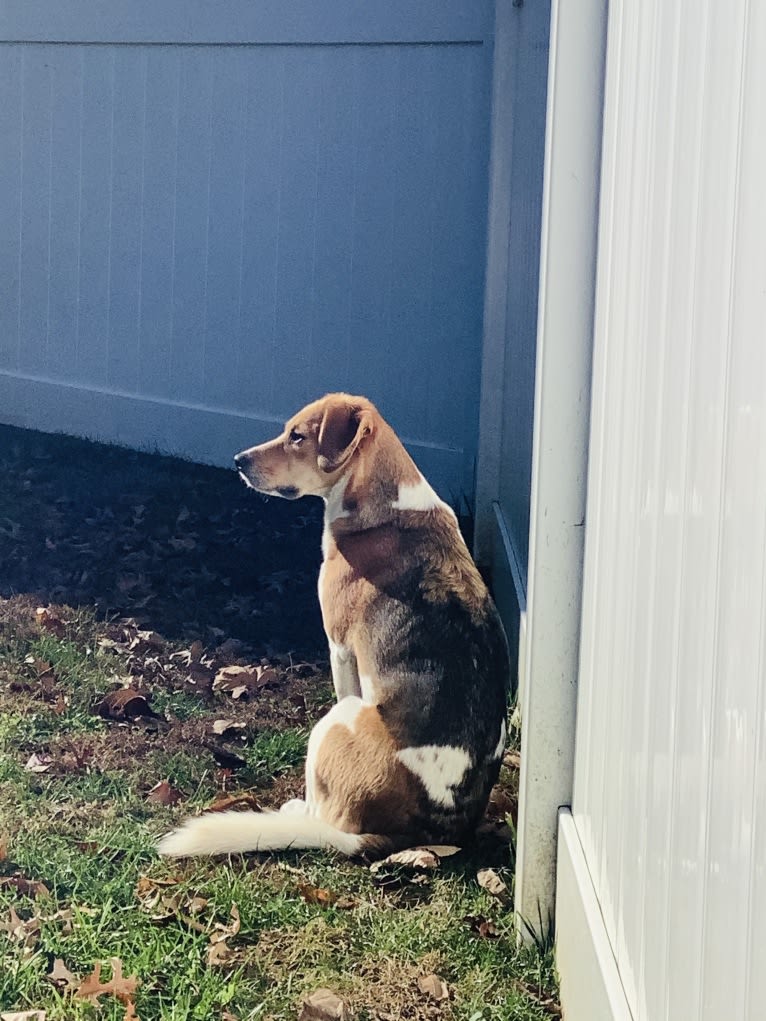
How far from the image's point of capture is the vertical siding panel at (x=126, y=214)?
25.5 feet

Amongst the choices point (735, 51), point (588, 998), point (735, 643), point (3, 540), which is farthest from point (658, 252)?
point (3, 540)

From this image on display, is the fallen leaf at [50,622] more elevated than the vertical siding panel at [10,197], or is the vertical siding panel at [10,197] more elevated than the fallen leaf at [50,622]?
the vertical siding panel at [10,197]

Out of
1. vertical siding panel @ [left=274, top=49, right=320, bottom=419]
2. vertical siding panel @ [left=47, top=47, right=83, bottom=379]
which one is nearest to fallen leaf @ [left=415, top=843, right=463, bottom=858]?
vertical siding panel @ [left=274, top=49, right=320, bottom=419]

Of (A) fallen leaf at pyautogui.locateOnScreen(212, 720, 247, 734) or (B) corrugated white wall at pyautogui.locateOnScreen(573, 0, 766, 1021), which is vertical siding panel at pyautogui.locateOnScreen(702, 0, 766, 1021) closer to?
(B) corrugated white wall at pyautogui.locateOnScreen(573, 0, 766, 1021)

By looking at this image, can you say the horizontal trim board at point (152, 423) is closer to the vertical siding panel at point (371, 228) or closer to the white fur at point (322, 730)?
the vertical siding panel at point (371, 228)

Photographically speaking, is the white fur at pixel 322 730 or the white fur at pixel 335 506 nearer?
the white fur at pixel 322 730

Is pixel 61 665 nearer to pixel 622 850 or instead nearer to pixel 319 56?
pixel 622 850

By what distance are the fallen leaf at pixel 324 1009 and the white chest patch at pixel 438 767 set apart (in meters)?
0.72

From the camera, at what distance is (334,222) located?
7.12m

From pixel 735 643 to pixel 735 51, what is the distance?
66cm

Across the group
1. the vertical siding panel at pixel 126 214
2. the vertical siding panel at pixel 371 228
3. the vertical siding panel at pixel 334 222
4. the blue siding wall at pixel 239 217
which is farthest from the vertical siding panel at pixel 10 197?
the vertical siding panel at pixel 371 228

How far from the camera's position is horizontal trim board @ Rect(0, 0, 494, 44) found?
21.8ft

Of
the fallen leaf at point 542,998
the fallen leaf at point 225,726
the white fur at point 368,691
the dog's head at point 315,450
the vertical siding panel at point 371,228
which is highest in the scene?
the vertical siding panel at point 371,228

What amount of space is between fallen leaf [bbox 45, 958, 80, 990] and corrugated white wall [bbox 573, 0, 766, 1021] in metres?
1.07
